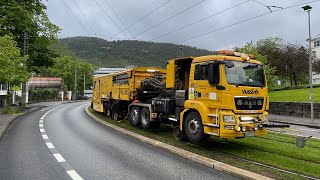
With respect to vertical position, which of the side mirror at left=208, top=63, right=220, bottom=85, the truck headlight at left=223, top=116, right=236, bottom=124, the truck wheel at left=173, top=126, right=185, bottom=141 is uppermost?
the side mirror at left=208, top=63, right=220, bottom=85

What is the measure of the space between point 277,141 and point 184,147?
12.6 feet

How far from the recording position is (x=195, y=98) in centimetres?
1112

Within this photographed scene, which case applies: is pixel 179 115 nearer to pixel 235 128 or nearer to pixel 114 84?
pixel 235 128

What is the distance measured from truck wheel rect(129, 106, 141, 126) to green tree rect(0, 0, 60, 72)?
19.4 meters

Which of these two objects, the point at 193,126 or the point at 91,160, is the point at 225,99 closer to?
the point at 193,126

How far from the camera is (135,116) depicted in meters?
16.3

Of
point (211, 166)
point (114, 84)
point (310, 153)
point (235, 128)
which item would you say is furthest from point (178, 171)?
point (114, 84)

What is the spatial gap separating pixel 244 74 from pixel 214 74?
104 centimetres

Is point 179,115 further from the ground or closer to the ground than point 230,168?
further from the ground

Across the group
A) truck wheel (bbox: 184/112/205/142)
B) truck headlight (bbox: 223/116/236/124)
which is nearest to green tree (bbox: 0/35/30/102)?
truck wheel (bbox: 184/112/205/142)

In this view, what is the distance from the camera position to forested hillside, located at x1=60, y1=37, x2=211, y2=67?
40772 millimetres

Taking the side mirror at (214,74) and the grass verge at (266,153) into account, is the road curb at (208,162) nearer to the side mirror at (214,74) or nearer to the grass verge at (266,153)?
the grass verge at (266,153)

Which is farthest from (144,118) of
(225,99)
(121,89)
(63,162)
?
(63,162)

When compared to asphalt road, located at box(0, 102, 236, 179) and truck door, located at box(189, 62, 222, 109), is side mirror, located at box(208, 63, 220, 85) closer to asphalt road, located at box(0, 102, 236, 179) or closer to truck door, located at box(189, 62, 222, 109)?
truck door, located at box(189, 62, 222, 109)
